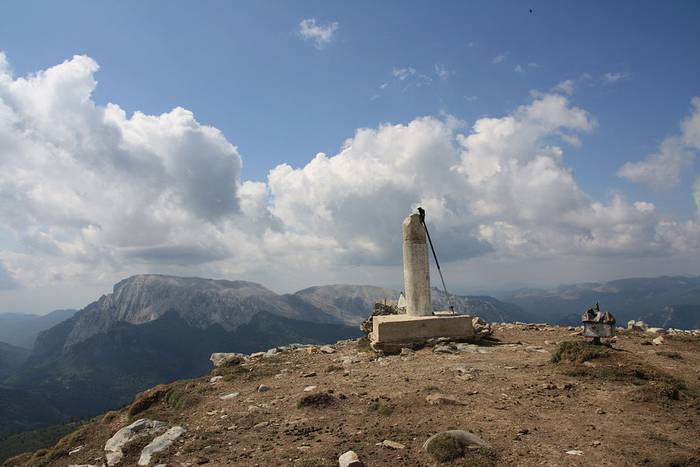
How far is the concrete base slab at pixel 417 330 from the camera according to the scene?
1828cm

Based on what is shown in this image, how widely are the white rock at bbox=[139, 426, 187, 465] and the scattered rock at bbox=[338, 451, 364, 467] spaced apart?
464cm

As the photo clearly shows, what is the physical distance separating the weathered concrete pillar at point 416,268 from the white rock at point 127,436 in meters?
11.9

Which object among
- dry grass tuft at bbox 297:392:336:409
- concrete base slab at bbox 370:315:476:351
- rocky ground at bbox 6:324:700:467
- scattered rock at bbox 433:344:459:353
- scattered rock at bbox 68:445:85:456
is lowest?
scattered rock at bbox 68:445:85:456

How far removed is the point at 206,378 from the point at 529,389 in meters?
12.0

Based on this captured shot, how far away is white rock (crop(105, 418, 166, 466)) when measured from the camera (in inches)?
418

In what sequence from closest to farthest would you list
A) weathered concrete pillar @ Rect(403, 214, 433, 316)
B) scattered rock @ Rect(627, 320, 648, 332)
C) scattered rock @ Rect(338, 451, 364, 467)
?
scattered rock @ Rect(338, 451, 364, 467), weathered concrete pillar @ Rect(403, 214, 433, 316), scattered rock @ Rect(627, 320, 648, 332)

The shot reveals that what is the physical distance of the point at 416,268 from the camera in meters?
20.1

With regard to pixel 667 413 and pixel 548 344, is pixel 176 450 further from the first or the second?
pixel 548 344

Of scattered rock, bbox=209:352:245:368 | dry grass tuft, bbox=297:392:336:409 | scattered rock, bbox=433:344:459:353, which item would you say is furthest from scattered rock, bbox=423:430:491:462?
scattered rock, bbox=209:352:245:368

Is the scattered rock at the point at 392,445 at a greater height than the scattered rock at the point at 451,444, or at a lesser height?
lesser

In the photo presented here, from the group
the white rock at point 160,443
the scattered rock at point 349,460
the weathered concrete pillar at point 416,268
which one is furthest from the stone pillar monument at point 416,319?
the scattered rock at point 349,460

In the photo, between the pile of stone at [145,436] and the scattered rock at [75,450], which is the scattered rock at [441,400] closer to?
the pile of stone at [145,436]

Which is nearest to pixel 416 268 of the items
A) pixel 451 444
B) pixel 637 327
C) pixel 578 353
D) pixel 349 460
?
pixel 578 353

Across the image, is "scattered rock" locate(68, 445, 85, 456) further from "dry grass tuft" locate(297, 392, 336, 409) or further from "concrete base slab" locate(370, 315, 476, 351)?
"concrete base slab" locate(370, 315, 476, 351)
